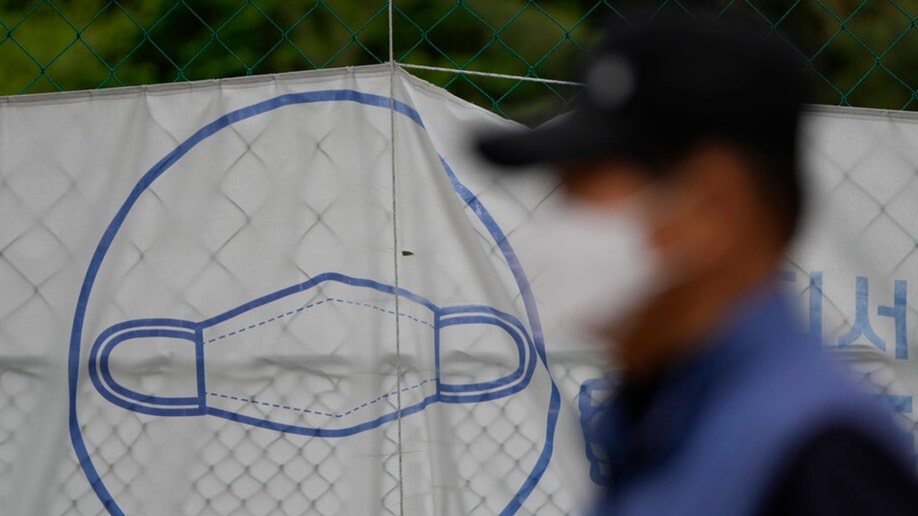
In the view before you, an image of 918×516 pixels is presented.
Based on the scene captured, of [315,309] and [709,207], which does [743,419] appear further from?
[315,309]

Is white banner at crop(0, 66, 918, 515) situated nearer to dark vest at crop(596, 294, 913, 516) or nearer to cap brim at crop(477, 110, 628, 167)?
cap brim at crop(477, 110, 628, 167)

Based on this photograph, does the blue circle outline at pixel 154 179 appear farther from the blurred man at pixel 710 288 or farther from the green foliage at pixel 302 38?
the green foliage at pixel 302 38

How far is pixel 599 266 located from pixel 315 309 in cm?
88

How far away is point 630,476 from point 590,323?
0.16 m

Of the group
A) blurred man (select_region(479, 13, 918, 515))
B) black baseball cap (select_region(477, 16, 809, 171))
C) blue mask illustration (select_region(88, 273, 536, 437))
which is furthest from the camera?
blue mask illustration (select_region(88, 273, 536, 437))

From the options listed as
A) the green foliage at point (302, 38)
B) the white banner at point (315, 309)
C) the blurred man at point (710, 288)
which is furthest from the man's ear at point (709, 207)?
the green foliage at point (302, 38)

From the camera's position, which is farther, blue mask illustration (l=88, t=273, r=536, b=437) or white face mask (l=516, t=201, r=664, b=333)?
blue mask illustration (l=88, t=273, r=536, b=437)

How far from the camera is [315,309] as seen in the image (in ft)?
6.14

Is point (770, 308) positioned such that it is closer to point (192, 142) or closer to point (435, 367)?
point (435, 367)

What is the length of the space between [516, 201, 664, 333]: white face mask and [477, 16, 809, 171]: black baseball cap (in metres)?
0.07

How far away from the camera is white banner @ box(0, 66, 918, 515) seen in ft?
6.11

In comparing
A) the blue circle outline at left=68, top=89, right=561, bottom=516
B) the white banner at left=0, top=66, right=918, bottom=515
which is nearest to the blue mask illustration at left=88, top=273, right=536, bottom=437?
the white banner at left=0, top=66, right=918, bottom=515

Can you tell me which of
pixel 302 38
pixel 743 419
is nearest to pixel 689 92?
pixel 743 419

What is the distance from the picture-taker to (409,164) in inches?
74.3
